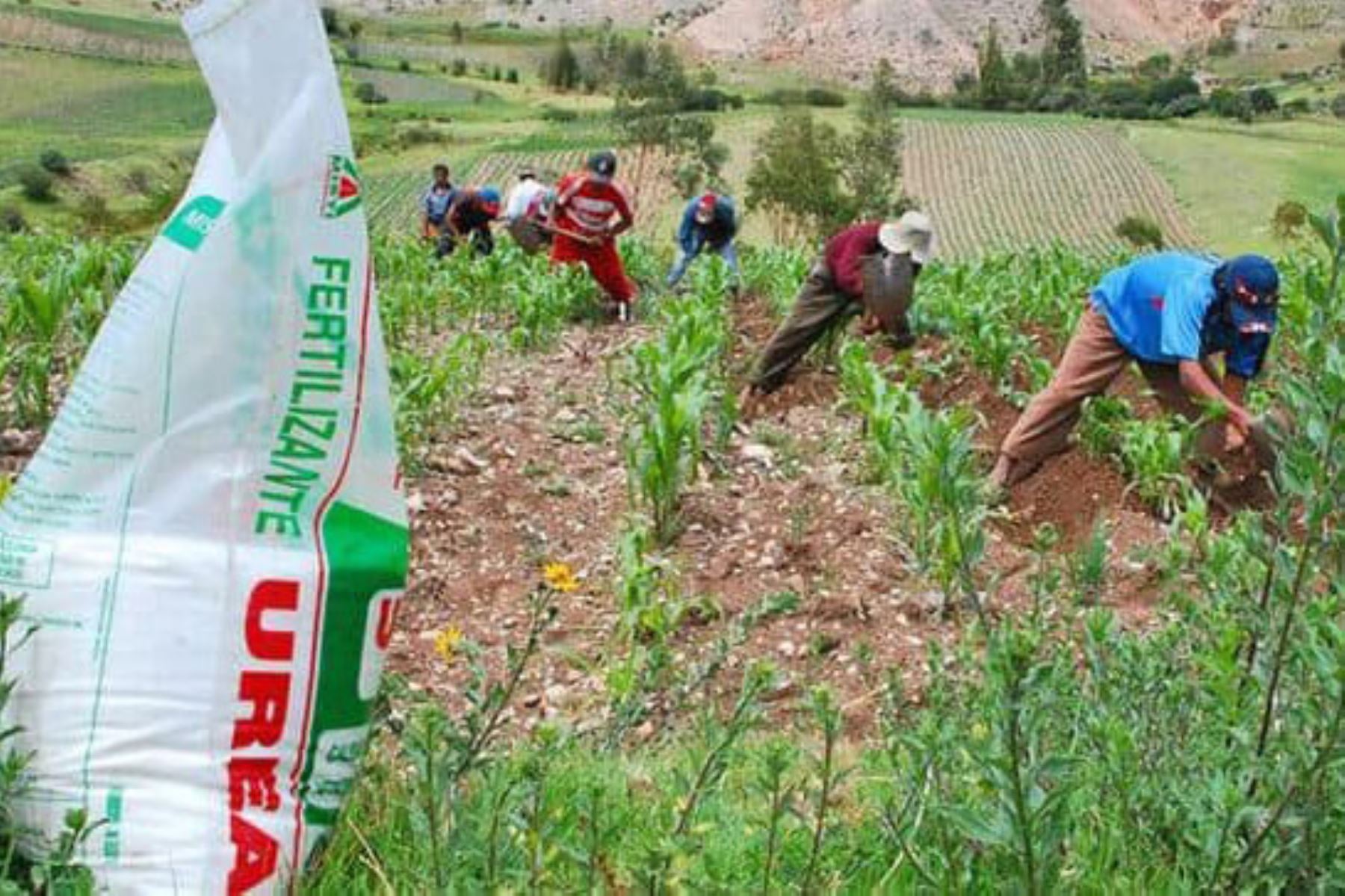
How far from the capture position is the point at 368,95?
76250 mm

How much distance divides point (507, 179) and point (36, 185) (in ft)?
49.2

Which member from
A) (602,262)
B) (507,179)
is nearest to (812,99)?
(507,179)

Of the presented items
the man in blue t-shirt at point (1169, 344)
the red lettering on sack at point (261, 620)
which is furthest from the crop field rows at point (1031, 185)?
the red lettering on sack at point (261, 620)

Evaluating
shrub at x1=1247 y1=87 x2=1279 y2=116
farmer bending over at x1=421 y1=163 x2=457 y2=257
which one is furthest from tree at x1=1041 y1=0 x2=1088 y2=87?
farmer bending over at x1=421 y1=163 x2=457 y2=257

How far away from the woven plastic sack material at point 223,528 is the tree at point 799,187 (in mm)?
40492

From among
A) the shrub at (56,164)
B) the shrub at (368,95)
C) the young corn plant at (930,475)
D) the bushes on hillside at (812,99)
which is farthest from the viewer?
the bushes on hillside at (812,99)

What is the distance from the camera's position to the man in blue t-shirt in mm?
5504

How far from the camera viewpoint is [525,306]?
10352 millimetres

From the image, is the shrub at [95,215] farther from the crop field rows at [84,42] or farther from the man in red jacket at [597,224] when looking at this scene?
the crop field rows at [84,42]

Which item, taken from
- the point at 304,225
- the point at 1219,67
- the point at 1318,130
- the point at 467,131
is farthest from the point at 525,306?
the point at 1219,67

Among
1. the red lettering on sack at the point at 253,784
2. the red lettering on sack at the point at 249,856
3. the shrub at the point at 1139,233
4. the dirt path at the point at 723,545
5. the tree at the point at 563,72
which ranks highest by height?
the tree at the point at 563,72

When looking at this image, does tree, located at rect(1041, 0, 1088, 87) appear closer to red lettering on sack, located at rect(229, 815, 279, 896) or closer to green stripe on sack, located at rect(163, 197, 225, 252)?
green stripe on sack, located at rect(163, 197, 225, 252)

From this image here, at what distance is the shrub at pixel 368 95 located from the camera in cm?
7562

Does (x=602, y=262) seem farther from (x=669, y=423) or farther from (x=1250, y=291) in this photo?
(x=1250, y=291)
